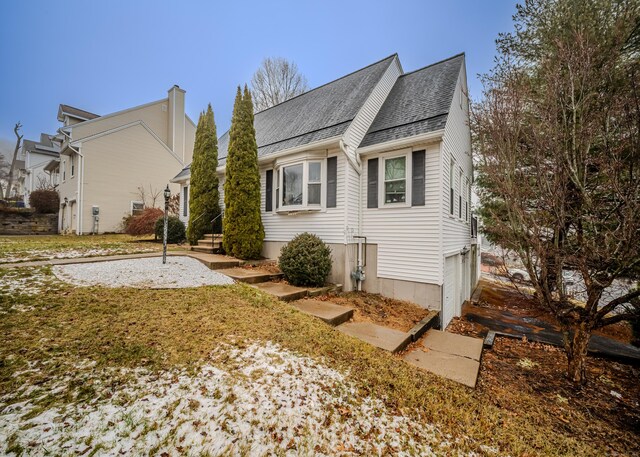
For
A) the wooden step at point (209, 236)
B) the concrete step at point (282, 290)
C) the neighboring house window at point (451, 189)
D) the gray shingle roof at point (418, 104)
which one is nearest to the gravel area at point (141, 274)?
the concrete step at point (282, 290)

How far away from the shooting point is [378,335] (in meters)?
4.66

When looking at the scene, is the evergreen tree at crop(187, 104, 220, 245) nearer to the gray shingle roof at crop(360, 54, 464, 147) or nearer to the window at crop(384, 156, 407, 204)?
the gray shingle roof at crop(360, 54, 464, 147)

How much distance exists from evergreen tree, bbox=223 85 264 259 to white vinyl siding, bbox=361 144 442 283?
11.3ft

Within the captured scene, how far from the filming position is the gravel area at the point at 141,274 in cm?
520

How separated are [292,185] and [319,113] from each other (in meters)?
3.11

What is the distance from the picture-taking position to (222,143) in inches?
540

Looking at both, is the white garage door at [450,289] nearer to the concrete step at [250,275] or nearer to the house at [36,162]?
the concrete step at [250,275]

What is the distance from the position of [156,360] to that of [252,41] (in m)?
33.5

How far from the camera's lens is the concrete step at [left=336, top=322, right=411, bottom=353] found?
4.25 metres

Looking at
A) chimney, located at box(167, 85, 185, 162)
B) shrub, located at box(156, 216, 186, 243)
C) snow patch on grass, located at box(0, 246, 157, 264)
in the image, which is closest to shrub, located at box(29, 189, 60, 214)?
chimney, located at box(167, 85, 185, 162)

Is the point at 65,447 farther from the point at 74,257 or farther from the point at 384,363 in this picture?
the point at 74,257

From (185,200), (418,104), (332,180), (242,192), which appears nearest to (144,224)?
(185,200)

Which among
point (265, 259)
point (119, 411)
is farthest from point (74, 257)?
point (119, 411)

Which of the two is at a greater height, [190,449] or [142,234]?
[142,234]
